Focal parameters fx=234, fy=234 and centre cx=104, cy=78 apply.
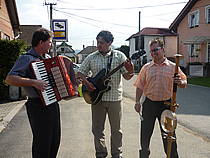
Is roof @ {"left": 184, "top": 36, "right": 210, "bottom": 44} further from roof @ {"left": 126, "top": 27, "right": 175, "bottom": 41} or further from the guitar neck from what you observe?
the guitar neck

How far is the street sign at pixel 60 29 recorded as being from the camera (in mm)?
13273

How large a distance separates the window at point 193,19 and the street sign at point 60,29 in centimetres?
1731

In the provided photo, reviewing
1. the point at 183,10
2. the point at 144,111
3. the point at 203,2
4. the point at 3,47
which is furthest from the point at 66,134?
the point at 183,10

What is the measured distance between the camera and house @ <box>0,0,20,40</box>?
16.5m

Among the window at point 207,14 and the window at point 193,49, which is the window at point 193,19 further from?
the window at point 193,49

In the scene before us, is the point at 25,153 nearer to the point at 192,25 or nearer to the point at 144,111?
the point at 144,111

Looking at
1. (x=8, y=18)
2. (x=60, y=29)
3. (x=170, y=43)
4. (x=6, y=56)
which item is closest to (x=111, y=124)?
(x=6, y=56)

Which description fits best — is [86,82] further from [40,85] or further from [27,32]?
[27,32]

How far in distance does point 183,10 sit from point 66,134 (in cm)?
2516

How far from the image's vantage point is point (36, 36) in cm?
300

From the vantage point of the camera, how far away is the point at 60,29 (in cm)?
1333

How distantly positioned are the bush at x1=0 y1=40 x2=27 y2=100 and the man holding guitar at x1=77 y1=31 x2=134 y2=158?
6819mm

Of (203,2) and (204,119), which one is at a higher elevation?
(203,2)

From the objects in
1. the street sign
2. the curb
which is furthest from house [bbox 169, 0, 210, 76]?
the curb
